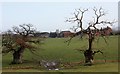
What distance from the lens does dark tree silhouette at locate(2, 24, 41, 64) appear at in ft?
112

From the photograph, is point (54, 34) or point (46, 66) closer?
point (46, 66)

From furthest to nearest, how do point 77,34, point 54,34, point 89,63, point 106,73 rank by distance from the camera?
point 54,34 → point 77,34 → point 89,63 → point 106,73

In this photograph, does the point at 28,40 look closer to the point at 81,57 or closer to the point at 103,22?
the point at 81,57

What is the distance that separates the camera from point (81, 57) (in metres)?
37.0

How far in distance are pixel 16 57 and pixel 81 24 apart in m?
9.32

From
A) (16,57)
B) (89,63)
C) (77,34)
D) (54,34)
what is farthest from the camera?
(54,34)

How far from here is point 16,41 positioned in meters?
34.1

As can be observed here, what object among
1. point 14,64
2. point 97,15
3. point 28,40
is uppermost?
point 97,15

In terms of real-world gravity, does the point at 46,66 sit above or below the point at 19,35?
below

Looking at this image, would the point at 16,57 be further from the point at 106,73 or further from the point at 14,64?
the point at 106,73

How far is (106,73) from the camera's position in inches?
860

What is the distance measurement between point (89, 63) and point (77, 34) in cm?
374

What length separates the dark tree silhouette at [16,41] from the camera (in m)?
34.2

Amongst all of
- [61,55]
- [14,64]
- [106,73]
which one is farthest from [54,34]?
[106,73]
